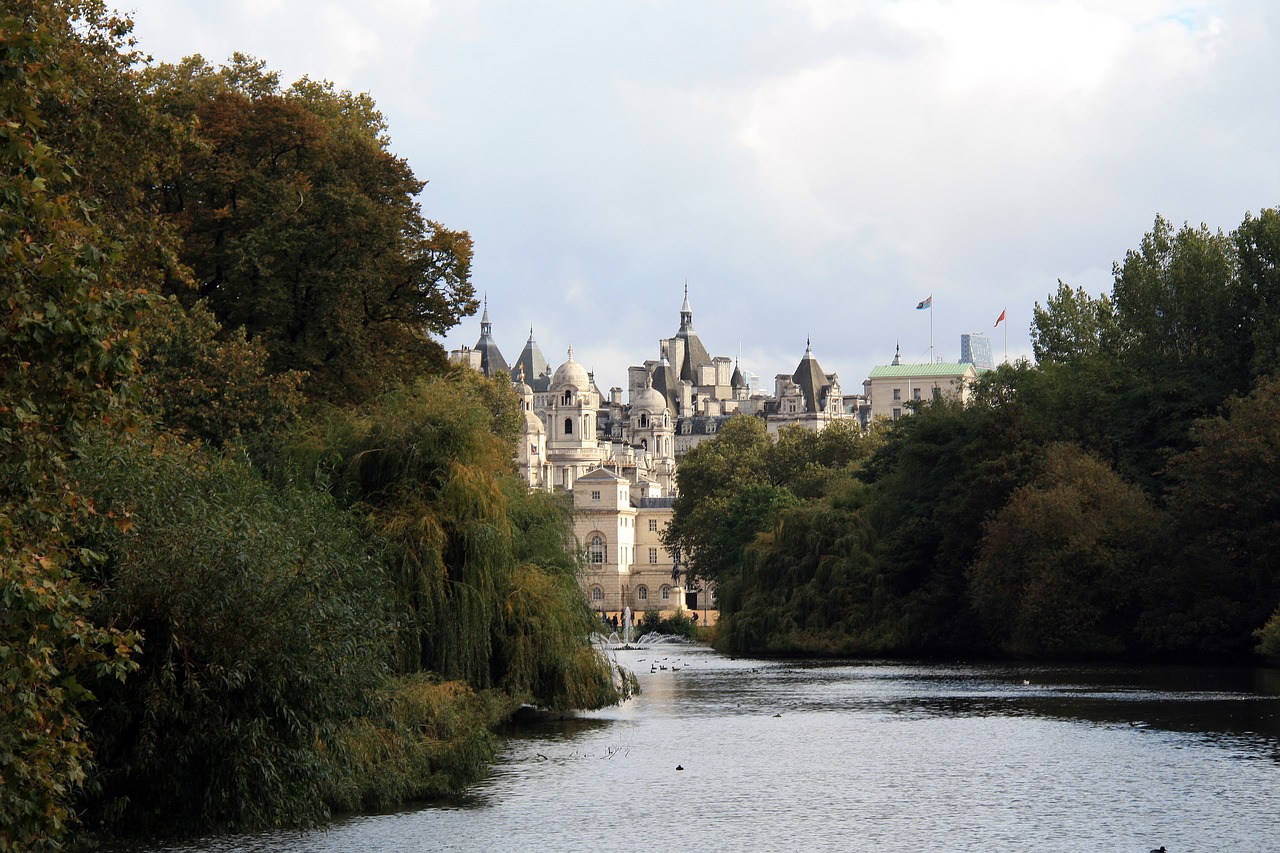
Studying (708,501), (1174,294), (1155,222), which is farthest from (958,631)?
(708,501)

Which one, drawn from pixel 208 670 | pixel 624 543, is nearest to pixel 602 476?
pixel 624 543

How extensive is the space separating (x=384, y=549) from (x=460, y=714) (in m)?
2.88

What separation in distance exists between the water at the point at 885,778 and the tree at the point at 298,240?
9.59 metres

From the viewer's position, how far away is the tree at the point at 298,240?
38.1 m

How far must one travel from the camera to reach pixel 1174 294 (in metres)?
64.3

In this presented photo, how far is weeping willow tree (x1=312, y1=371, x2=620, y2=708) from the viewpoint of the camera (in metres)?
29.7

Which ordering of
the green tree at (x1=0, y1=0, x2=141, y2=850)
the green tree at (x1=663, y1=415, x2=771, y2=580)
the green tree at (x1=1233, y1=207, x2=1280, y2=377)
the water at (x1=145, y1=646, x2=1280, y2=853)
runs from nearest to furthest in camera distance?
1. the green tree at (x1=0, y1=0, x2=141, y2=850)
2. the water at (x1=145, y1=646, x2=1280, y2=853)
3. the green tree at (x1=1233, y1=207, x2=1280, y2=377)
4. the green tree at (x1=663, y1=415, x2=771, y2=580)

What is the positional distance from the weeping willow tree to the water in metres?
1.56

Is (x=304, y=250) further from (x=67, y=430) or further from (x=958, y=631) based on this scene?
(x=958, y=631)

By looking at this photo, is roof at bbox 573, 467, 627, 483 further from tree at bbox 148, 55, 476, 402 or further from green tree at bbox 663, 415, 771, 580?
tree at bbox 148, 55, 476, 402

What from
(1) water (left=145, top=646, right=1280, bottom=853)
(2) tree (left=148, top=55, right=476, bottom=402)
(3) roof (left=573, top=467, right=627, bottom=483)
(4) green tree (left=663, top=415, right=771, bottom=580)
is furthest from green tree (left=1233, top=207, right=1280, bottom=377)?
(3) roof (left=573, top=467, right=627, bottom=483)

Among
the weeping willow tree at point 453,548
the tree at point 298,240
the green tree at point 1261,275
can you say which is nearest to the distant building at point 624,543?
the green tree at point 1261,275

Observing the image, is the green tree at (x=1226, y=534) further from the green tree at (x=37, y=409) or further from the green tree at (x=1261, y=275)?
the green tree at (x=37, y=409)

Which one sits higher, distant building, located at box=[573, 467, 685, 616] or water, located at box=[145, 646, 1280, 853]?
distant building, located at box=[573, 467, 685, 616]
